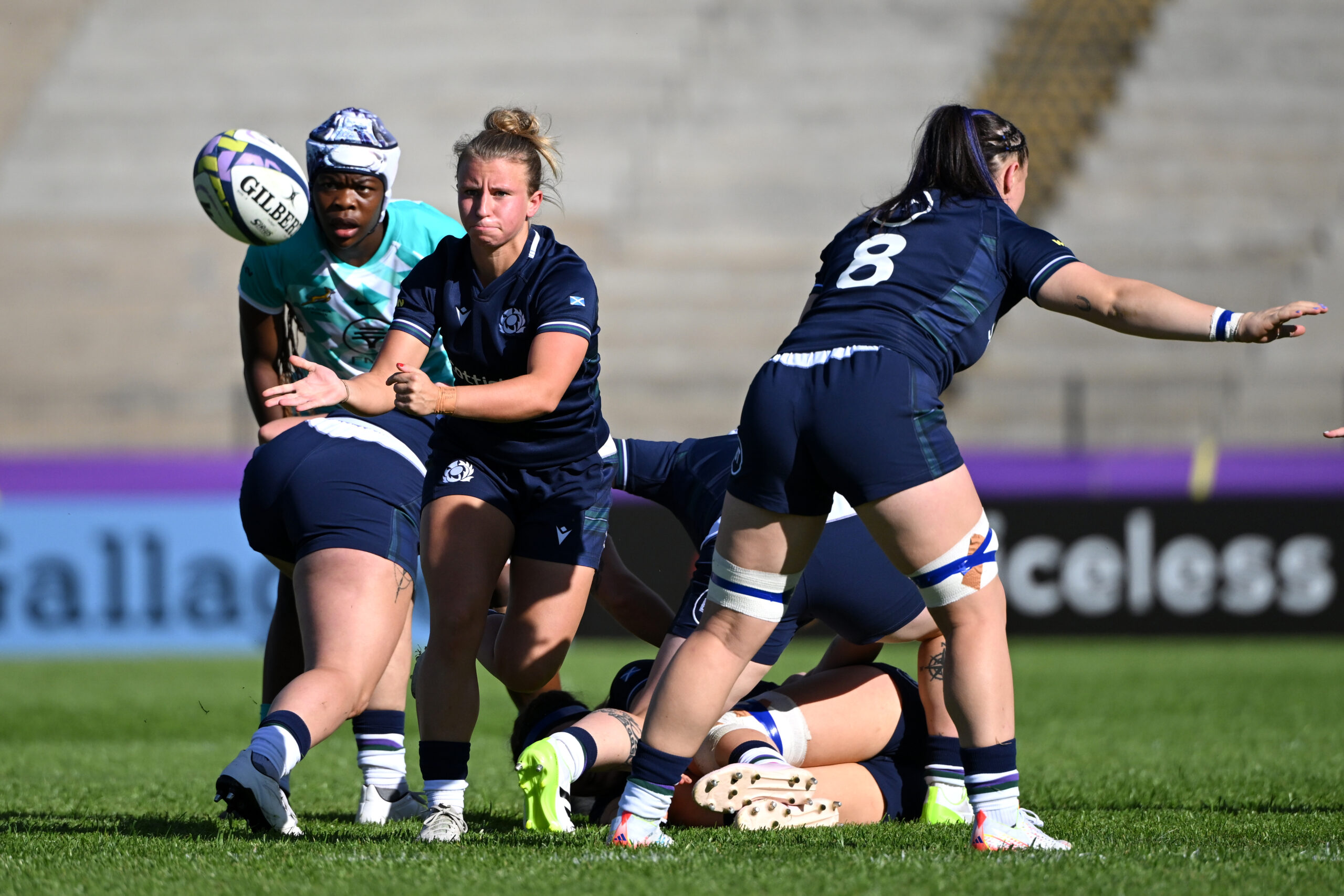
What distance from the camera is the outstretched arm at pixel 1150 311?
3.46 metres

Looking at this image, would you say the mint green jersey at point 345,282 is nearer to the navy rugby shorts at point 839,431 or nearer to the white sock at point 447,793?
the white sock at point 447,793

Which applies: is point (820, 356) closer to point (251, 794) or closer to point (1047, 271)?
point (1047, 271)

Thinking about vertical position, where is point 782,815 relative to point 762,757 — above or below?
below

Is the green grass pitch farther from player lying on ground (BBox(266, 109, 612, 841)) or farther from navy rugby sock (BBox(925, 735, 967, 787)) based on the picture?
player lying on ground (BBox(266, 109, 612, 841))

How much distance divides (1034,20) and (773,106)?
12.6 ft

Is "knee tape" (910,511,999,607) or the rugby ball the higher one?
the rugby ball

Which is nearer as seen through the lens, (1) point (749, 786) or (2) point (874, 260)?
(2) point (874, 260)

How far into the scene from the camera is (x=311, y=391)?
3922 mm

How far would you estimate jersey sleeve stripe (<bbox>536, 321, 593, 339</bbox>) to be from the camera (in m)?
4.14

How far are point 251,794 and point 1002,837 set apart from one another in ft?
5.71

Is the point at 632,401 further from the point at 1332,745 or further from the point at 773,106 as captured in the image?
the point at 1332,745

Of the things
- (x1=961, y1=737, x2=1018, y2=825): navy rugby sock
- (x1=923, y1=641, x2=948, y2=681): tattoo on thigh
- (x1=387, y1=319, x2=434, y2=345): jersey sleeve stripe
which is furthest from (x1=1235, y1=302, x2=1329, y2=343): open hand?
(x1=387, y1=319, x2=434, y2=345): jersey sleeve stripe

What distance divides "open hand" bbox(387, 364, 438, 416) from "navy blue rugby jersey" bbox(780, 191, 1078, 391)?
872mm

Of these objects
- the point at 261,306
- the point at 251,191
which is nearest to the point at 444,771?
the point at 261,306
